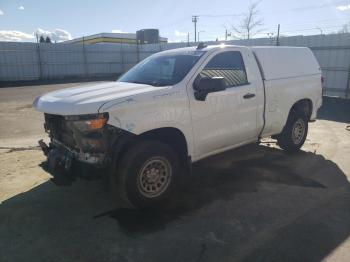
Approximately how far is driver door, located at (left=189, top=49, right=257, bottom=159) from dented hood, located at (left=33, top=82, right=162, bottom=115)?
0.79 meters

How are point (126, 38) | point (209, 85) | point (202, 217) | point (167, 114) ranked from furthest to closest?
point (126, 38) < point (209, 85) < point (167, 114) < point (202, 217)

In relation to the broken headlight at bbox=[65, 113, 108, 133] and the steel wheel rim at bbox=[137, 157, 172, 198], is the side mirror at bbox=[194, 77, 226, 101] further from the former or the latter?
the broken headlight at bbox=[65, 113, 108, 133]

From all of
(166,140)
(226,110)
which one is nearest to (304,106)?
(226,110)

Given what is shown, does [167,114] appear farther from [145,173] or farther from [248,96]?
[248,96]

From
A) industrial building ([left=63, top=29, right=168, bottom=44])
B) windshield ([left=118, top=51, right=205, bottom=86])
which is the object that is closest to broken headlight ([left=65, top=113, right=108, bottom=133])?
windshield ([left=118, top=51, right=205, bottom=86])

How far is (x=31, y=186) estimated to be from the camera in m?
5.02

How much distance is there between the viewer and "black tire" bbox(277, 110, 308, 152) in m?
6.44

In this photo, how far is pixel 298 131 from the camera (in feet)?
21.9

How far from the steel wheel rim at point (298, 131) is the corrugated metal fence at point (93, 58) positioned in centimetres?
782

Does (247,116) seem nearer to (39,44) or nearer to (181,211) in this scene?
(181,211)

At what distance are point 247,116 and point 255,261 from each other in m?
2.52

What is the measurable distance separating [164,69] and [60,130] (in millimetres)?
1639

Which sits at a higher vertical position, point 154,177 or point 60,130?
point 60,130

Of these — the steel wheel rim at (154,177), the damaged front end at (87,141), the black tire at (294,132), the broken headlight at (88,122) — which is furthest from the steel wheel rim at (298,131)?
the broken headlight at (88,122)
